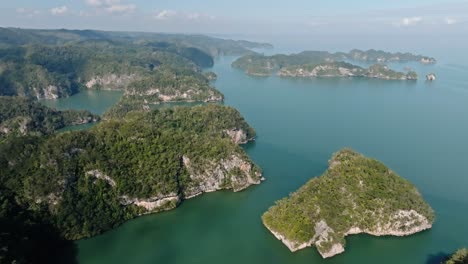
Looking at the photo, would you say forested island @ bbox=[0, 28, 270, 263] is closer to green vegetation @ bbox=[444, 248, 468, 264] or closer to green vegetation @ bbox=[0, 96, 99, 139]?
green vegetation @ bbox=[0, 96, 99, 139]

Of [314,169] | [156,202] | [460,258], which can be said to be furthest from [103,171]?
[460,258]

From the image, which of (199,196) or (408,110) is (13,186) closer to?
(199,196)

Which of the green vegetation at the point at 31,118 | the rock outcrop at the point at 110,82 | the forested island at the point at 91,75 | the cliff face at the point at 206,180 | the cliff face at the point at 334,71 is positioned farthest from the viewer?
the cliff face at the point at 334,71

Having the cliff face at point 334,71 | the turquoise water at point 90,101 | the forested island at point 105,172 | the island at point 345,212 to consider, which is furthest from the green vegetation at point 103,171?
the cliff face at point 334,71

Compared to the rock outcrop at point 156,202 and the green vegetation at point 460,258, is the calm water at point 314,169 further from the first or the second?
the green vegetation at point 460,258

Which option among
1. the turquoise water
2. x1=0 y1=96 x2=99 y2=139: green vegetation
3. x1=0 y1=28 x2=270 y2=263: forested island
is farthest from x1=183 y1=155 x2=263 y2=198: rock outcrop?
the turquoise water

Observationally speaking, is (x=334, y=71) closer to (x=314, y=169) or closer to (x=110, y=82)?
(x=110, y=82)

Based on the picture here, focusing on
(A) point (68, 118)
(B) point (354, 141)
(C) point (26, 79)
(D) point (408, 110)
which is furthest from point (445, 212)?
(C) point (26, 79)
